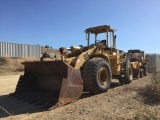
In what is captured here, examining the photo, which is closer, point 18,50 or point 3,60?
point 3,60

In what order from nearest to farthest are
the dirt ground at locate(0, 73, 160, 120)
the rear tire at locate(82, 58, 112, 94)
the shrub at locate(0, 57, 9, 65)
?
the dirt ground at locate(0, 73, 160, 120) → the rear tire at locate(82, 58, 112, 94) → the shrub at locate(0, 57, 9, 65)

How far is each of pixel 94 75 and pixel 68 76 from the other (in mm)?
1341

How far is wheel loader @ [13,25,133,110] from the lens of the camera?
7.80 m

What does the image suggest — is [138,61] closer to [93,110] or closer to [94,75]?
[94,75]

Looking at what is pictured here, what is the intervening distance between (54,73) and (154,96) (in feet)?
11.3

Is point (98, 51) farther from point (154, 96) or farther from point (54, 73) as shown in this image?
point (154, 96)

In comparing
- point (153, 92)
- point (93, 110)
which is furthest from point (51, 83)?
point (153, 92)

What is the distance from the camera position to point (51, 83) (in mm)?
9172

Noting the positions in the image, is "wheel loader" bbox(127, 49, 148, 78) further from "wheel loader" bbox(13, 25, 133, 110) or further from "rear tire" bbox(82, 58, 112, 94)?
"rear tire" bbox(82, 58, 112, 94)

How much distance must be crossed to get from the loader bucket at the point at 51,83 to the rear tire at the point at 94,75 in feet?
1.90

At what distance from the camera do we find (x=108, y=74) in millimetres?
9883

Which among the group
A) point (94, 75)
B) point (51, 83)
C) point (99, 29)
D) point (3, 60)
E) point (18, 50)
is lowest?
point (51, 83)

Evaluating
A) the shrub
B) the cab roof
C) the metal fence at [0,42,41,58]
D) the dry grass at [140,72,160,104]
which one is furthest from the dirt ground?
the metal fence at [0,42,41,58]

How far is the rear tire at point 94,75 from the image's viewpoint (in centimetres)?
869
